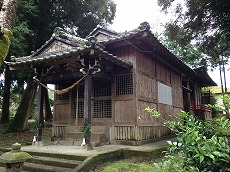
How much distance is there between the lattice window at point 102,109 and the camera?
9.44 metres

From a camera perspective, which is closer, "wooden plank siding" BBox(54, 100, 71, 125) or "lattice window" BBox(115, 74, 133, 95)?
"lattice window" BBox(115, 74, 133, 95)

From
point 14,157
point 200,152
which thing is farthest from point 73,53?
point 200,152

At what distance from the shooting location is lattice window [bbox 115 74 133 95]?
29.7ft

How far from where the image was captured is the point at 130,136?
Result: 857cm

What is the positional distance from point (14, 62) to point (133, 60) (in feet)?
16.6

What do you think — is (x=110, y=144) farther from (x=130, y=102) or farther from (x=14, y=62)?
(x=14, y=62)

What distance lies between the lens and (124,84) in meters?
9.19

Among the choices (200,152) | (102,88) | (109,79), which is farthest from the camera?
(102,88)

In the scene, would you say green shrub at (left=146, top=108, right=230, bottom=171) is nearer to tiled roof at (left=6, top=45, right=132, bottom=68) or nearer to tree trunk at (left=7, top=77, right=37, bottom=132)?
tiled roof at (left=6, top=45, right=132, bottom=68)

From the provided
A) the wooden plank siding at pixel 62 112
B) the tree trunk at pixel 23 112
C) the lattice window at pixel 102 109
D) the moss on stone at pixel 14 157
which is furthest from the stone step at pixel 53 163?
the tree trunk at pixel 23 112

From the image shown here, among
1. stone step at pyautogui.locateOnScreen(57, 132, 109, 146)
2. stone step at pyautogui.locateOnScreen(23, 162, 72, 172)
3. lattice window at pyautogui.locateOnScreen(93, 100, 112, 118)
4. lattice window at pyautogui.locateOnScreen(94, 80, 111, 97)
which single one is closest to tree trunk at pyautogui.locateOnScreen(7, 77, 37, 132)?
stone step at pyautogui.locateOnScreen(57, 132, 109, 146)

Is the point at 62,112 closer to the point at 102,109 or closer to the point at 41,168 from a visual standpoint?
the point at 102,109

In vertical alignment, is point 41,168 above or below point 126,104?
below

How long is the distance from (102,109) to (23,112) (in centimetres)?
682
